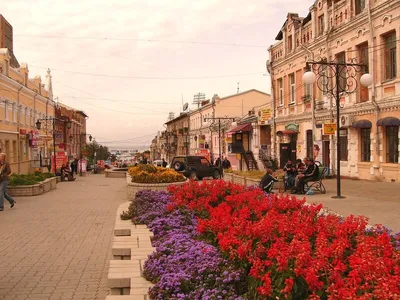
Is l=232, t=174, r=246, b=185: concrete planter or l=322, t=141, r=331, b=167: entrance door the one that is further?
l=322, t=141, r=331, b=167: entrance door

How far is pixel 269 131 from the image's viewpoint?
1483 inches

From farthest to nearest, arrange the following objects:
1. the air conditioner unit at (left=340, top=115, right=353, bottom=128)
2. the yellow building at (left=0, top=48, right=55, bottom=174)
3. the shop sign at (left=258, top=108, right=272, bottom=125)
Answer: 1. the shop sign at (left=258, top=108, right=272, bottom=125)
2. the yellow building at (left=0, top=48, right=55, bottom=174)
3. the air conditioner unit at (left=340, top=115, right=353, bottom=128)

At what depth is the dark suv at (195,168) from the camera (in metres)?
29.3

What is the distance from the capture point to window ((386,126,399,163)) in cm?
1994

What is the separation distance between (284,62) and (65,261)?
27.3 meters

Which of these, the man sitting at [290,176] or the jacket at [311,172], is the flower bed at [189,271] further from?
the man sitting at [290,176]

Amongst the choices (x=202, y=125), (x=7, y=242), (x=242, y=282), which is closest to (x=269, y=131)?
(x=202, y=125)

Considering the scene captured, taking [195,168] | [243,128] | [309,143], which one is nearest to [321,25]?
[309,143]

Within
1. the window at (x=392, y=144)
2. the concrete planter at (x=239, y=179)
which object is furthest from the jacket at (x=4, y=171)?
the window at (x=392, y=144)

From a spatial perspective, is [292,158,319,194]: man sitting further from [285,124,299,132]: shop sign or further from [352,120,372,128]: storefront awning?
[285,124,299,132]: shop sign

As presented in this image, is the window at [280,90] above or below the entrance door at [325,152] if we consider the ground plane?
above

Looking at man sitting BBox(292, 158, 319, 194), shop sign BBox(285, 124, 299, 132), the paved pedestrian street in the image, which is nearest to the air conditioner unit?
shop sign BBox(285, 124, 299, 132)

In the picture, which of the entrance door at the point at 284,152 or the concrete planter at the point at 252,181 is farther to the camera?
the entrance door at the point at 284,152

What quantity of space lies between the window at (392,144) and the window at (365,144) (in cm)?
157
